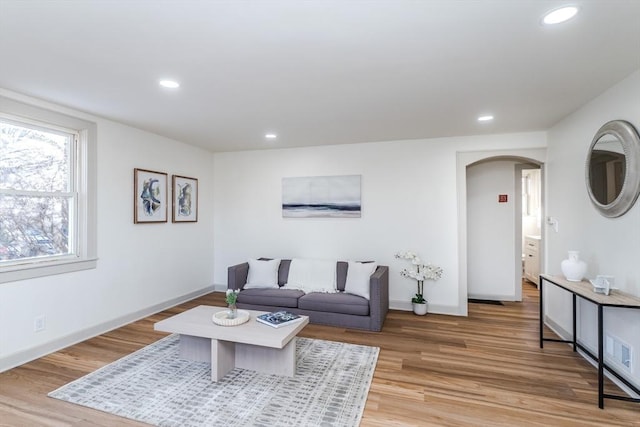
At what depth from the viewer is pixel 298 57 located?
2154 mm

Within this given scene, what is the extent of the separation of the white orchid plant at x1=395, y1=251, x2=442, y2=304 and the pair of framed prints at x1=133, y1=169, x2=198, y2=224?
330cm

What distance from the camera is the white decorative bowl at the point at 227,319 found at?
9.02ft

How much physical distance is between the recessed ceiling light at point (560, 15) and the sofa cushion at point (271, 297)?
11.5 ft

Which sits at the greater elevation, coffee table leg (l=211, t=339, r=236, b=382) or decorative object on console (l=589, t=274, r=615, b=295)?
decorative object on console (l=589, t=274, r=615, b=295)

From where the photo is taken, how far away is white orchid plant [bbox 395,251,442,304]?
429cm

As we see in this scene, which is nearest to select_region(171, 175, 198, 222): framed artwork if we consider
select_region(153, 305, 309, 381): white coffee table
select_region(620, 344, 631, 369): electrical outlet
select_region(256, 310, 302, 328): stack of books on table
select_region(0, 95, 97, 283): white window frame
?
select_region(0, 95, 97, 283): white window frame

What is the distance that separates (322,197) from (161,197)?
7.60ft

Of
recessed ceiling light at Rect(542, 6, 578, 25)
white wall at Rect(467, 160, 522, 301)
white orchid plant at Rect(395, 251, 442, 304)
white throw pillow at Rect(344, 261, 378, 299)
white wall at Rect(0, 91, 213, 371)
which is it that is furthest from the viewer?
white wall at Rect(467, 160, 522, 301)

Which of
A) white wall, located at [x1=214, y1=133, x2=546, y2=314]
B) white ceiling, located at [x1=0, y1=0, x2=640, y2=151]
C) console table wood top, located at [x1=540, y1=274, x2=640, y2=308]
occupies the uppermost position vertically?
white ceiling, located at [x1=0, y1=0, x2=640, y2=151]

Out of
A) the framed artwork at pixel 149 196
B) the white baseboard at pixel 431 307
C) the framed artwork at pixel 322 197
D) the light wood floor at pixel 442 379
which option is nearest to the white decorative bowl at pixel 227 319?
the light wood floor at pixel 442 379

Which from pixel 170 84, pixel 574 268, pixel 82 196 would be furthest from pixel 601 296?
pixel 82 196

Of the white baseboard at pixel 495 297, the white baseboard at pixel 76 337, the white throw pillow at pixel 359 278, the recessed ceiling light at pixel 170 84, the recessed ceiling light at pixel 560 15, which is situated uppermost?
the recessed ceiling light at pixel 170 84

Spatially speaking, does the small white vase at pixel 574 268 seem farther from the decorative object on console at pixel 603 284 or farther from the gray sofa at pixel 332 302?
the gray sofa at pixel 332 302

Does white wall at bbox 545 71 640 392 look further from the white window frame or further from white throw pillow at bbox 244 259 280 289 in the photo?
the white window frame
